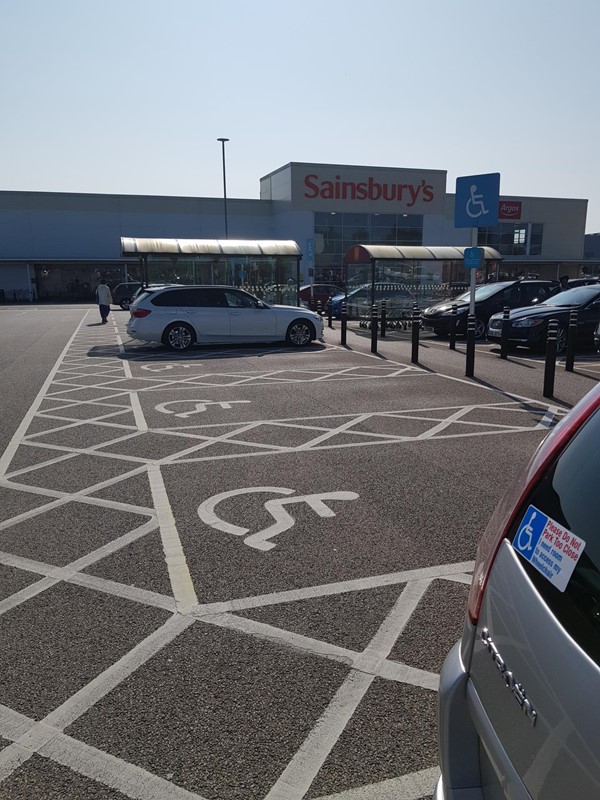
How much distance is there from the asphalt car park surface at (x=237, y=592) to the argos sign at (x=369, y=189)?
43395 mm

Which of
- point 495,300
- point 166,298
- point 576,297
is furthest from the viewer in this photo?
point 495,300

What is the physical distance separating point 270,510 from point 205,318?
37.6ft

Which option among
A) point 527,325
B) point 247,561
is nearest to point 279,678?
point 247,561

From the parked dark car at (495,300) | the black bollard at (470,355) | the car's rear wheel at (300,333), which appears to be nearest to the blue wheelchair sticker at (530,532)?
the black bollard at (470,355)

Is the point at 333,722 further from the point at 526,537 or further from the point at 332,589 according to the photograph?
the point at 526,537

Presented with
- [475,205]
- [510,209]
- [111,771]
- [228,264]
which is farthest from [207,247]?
[510,209]

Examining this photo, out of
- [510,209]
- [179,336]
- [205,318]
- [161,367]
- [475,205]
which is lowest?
[161,367]

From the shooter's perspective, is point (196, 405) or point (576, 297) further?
point (576, 297)

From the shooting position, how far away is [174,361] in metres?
14.7

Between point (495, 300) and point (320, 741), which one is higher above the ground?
point (495, 300)

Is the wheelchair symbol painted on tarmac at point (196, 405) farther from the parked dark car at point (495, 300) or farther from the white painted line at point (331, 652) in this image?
the parked dark car at point (495, 300)

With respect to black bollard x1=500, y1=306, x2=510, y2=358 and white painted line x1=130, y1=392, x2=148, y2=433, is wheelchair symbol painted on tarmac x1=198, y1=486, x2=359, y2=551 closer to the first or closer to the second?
white painted line x1=130, y1=392, x2=148, y2=433

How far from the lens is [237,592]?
3928mm

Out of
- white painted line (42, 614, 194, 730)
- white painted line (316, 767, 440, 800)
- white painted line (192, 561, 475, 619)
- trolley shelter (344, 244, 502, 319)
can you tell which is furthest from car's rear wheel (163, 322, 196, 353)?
white painted line (316, 767, 440, 800)
